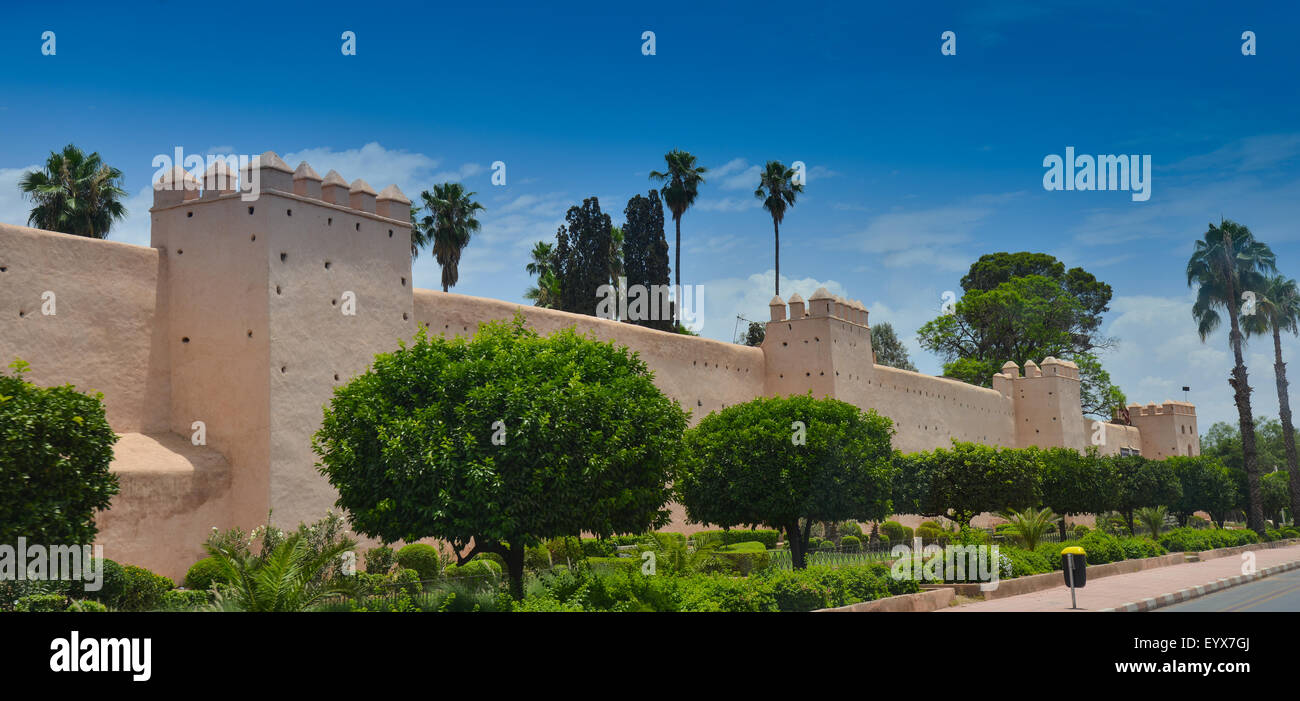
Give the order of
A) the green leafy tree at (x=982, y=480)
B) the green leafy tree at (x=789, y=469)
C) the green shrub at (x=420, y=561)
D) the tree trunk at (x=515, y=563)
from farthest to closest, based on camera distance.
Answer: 1. the green leafy tree at (x=982, y=480)
2. the green leafy tree at (x=789, y=469)
3. the green shrub at (x=420, y=561)
4. the tree trunk at (x=515, y=563)

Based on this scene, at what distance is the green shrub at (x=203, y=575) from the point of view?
18.5m

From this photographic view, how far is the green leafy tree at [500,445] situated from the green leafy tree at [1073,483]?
21856 mm

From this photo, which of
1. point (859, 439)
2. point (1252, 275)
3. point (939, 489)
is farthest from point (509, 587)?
point (1252, 275)

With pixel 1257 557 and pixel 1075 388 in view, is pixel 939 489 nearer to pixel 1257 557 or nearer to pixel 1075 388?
pixel 1257 557

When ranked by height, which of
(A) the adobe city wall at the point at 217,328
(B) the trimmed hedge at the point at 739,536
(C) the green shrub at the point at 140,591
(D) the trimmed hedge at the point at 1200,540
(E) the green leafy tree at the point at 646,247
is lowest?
(D) the trimmed hedge at the point at 1200,540

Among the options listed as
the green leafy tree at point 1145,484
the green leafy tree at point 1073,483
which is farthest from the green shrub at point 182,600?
the green leafy tree at point 1145,484

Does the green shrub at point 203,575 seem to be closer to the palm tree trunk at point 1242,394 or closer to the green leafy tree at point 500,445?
the green leafy tree at point 500,445

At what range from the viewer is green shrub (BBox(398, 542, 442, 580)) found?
20.7 metres

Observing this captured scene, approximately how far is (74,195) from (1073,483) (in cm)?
3324

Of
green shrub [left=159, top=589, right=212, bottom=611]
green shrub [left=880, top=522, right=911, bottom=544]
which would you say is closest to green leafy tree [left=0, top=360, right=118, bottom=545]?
green shrub [left=159, top=589, right=212, bottom=611]

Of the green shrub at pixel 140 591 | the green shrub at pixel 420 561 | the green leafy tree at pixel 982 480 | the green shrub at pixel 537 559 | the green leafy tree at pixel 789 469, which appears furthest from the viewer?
the green leafy tree at pixel 982 480

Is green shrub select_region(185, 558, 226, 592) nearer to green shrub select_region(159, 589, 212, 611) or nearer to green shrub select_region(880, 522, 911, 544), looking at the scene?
green shrub select_region(159, 589, 212, 611)

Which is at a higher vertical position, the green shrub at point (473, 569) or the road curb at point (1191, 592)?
the green shrub at point (473, 569)

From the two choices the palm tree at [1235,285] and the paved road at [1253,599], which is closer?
the paved road at [1253,599]
